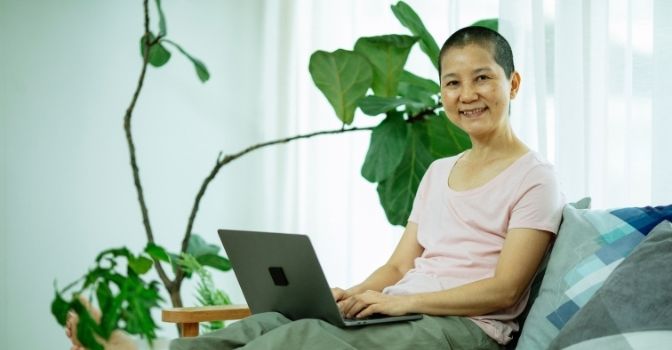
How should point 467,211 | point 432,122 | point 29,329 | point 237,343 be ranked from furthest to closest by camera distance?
point 29,329, point 432,122, point 467,211, point 237,343

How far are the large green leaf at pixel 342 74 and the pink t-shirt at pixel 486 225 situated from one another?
0.82m

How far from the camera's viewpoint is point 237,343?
155 centimetres

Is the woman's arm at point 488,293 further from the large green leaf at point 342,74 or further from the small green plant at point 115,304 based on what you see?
the small green plant at point 115,304

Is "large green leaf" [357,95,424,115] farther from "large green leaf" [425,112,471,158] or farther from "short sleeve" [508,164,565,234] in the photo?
"short sleeve" [508,164,565,234]

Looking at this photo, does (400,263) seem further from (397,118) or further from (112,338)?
(112,338)

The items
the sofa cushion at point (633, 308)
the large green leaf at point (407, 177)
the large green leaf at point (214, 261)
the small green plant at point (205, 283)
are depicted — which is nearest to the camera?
the sofa cushion at point (633, 308)

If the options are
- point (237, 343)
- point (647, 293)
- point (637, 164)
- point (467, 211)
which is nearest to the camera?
point (647, 293)

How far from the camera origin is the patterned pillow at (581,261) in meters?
1.61

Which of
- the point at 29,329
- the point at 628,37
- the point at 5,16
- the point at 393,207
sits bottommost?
the point at 29,329

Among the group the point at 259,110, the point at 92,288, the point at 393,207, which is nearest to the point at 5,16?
the point at 259,110

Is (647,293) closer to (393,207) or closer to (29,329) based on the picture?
(393,207)

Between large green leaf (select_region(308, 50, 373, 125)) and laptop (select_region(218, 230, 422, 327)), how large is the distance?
0.97 meters

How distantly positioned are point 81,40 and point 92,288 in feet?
11.7

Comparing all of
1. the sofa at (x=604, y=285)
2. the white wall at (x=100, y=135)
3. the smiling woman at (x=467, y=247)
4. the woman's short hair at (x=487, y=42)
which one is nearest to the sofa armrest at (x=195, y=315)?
the smiling woman at (x=467, y=247)
